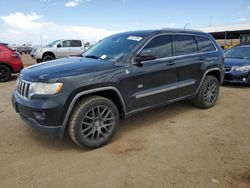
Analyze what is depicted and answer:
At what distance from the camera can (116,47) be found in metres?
4.29

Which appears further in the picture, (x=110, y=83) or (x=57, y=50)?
(x=57, y=50)

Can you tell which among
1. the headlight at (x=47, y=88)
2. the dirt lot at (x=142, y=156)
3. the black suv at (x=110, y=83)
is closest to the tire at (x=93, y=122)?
the black suv at (x=110, y=83)

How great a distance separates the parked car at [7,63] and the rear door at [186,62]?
7.28 metres

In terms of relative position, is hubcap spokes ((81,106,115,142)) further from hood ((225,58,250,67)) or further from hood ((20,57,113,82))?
hood ((225,58,250,67))

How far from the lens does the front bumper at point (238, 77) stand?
7.68 metres

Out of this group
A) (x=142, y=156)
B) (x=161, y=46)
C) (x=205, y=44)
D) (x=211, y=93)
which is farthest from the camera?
(x=211, y=93)

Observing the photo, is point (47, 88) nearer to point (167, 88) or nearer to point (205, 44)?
point (167, 88)

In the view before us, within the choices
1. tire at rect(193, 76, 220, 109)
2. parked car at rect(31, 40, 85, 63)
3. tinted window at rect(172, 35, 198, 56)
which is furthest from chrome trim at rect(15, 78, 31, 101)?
parked car at rect(31, 40, 85, 63)

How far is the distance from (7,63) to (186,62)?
7.51 meters

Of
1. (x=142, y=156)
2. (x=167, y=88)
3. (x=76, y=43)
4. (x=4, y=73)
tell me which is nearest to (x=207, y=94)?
(x=167, y=88)

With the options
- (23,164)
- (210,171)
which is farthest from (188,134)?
(23,164)

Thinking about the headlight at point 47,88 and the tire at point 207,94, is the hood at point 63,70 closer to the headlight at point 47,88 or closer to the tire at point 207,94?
the headlight at point 47,88

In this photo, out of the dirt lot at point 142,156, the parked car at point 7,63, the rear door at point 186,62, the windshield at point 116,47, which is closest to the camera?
the dirt lot at point 142,156

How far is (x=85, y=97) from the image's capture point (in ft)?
11.4
